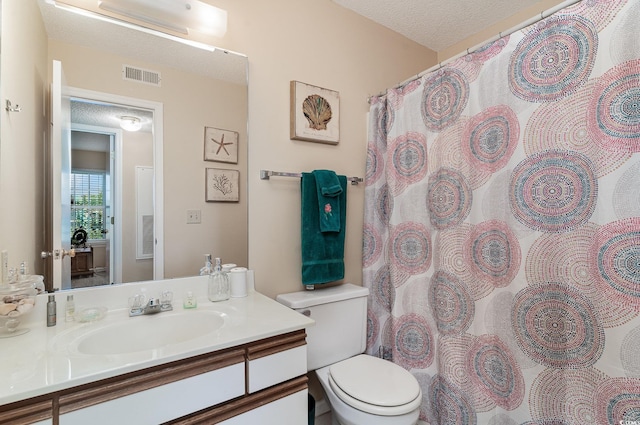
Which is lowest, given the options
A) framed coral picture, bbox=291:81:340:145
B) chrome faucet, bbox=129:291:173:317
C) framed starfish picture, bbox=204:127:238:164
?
chrome faucet, bbox=129:291:173:317

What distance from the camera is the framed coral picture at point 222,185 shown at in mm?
1435

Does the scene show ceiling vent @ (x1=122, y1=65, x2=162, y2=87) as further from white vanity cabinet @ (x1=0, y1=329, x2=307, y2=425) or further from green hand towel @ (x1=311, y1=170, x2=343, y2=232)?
white vanity cabinet @ (x1=0, y1=329, x2=307, y2=425)

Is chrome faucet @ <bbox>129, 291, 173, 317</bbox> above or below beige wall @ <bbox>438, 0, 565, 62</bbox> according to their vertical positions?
below

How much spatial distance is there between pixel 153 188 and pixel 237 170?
0.39 metres

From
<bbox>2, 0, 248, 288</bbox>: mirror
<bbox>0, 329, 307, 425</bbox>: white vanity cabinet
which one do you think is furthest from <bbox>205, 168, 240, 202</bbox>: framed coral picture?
<bbox>0, 329, 307, 425</bbox>: white vanity cabinet

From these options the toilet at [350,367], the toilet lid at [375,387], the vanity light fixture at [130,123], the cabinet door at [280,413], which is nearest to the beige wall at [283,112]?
the vanity light fixture at [130,123]

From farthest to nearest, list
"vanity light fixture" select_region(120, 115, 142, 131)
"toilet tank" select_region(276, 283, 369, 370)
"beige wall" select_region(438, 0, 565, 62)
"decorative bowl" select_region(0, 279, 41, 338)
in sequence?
"beige wall" select_region(438, 0, 565, 62) < "toilet tank" select_region(276, 283, 369, 370) < "vanity light fixture" select_region(120, 115, 142, 131) < "decorative bowl" select_region(0, 279, 41, 338)

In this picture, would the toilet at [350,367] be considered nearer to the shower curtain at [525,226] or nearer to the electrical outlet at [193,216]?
the shower curtain at [525,226]

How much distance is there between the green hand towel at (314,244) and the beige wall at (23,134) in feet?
3.59

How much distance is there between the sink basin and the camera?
39.0 inches

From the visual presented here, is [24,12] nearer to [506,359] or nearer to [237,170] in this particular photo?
[237,170]

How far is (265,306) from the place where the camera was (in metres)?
1.24

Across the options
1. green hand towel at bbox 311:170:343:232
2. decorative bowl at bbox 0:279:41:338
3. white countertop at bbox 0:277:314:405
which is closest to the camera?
white countertop at bbox 0:277:314:405

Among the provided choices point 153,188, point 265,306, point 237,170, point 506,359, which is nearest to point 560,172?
point 506,359
